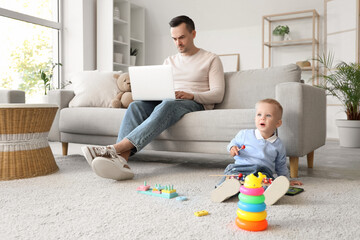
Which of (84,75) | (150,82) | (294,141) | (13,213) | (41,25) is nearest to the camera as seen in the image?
(13,213)

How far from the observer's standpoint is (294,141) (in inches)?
75.1

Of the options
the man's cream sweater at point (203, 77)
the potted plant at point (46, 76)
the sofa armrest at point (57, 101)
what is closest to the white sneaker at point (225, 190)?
the man's cream sweater at point (203, 77)

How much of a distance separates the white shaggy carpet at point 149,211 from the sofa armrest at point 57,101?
0.99m

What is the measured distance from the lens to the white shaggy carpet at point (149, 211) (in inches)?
41.4

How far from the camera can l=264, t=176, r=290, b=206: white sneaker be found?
50.8 inches

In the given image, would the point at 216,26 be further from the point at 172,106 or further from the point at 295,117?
the point at 295,117

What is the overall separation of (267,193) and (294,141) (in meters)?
0.67

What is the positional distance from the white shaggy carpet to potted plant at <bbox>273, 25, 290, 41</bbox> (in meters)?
3.31

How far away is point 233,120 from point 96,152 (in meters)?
0.81

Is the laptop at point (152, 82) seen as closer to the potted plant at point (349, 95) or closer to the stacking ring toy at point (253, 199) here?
the stacking ring toy at point (253, 199)

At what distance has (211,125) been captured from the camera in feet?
6.84

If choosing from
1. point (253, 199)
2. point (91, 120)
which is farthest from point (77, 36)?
point (253, 199)

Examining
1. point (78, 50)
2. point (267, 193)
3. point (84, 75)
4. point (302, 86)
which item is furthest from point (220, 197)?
point (78, 50)

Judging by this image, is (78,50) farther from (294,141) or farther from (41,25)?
(294,141)
